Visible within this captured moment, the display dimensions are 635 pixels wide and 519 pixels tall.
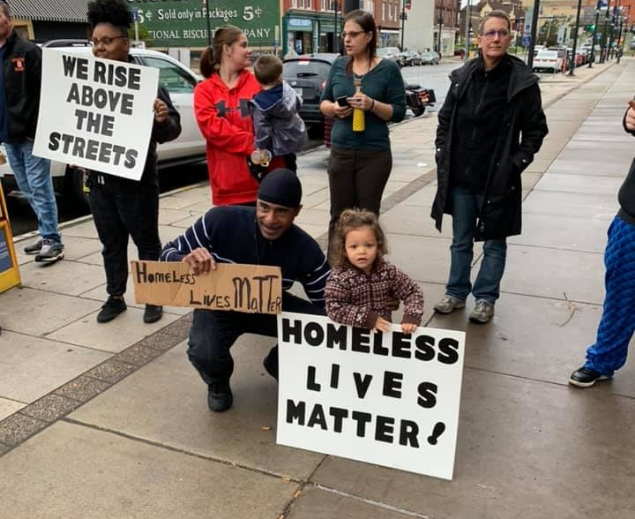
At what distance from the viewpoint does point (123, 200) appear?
3955 mm

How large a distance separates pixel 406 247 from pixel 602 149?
280 inches

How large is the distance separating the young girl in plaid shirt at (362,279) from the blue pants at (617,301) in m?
1.06

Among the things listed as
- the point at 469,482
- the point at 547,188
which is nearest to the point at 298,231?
the point at 469,482

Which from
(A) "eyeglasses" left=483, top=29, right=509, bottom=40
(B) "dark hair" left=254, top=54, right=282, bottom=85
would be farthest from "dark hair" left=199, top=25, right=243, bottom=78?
(A) "eyeglasses" left=483, top=29, right=509, bottom=40

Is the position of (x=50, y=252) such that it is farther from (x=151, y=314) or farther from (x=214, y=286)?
(x=214, y=286)

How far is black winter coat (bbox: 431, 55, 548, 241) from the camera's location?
3703mm

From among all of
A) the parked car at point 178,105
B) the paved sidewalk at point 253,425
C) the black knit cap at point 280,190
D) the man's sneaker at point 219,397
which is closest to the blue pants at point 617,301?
the paved sidewalk at point 253,425

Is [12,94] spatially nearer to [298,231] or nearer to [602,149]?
[298,231]

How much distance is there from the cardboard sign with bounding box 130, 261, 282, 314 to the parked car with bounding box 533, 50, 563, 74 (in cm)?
4352

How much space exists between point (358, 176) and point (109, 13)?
1865mm

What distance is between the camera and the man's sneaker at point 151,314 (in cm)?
418

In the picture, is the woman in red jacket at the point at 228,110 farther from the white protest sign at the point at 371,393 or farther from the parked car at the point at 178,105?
the parked car at the point at 178,105

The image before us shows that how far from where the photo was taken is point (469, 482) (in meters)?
2.60

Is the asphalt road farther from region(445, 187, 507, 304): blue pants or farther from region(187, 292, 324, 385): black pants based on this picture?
region(445, 187, 507, 304): blue pants
